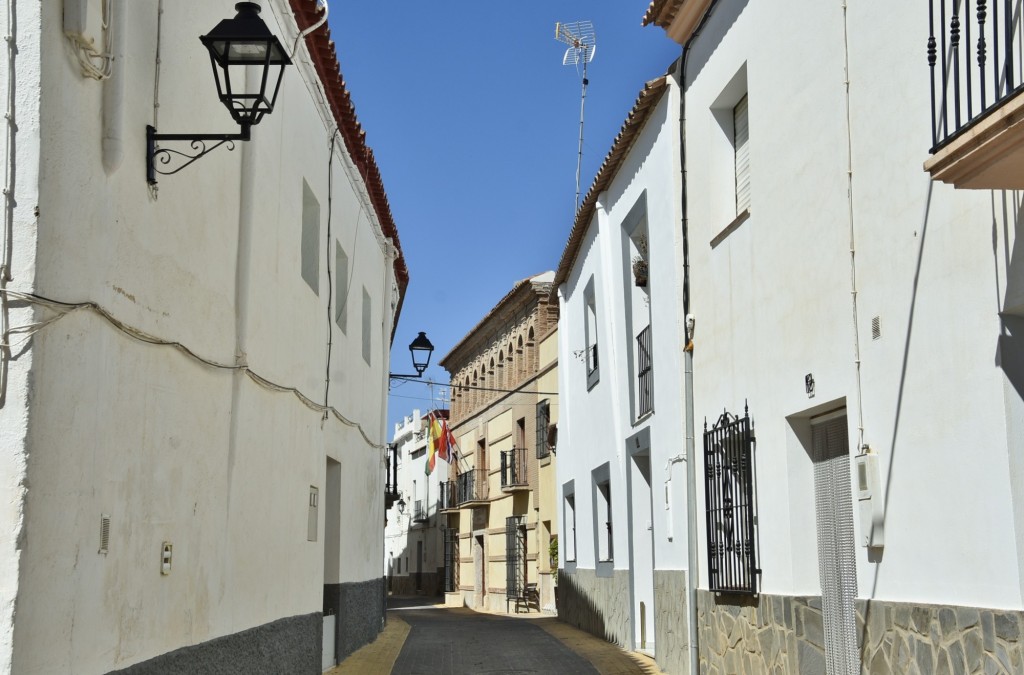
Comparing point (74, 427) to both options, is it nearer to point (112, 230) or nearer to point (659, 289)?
point (112, 230)

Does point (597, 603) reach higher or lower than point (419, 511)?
lower

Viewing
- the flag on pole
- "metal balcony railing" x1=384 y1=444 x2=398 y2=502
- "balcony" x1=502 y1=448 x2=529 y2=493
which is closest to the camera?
"metal balcony railing" x1=384 y1=444 x2=398 y2=502

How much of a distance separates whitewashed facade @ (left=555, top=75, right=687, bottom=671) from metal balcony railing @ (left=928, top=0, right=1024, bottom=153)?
516 cm

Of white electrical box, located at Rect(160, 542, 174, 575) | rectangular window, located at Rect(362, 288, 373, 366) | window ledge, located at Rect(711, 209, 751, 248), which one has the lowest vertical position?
white electrical box, located at Rect(160, 542, 174, 575)

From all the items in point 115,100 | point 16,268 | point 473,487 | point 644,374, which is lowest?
point 16,268

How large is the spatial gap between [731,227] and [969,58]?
4.11m

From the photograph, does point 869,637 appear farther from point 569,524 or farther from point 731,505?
point 569,524

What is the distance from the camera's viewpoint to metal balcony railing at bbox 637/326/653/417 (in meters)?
13.0

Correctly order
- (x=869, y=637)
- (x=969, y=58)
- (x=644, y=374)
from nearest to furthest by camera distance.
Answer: (x=969, y=58)
(x=869, y=637)
(x=644, y=374)

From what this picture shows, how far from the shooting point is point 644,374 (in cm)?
1321

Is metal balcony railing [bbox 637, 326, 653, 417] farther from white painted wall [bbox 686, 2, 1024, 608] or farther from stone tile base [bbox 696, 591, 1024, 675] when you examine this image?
stone tile base [bbox 696, 591, 1024, 675]

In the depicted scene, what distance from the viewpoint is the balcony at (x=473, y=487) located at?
3306cm

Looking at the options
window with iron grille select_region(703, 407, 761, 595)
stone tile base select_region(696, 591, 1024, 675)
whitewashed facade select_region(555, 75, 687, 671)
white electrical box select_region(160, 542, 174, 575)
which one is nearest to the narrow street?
whitewashed facade select_region(555, 75, 687, 671)

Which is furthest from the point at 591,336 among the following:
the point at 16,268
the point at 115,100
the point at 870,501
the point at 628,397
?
the point at 16,268
